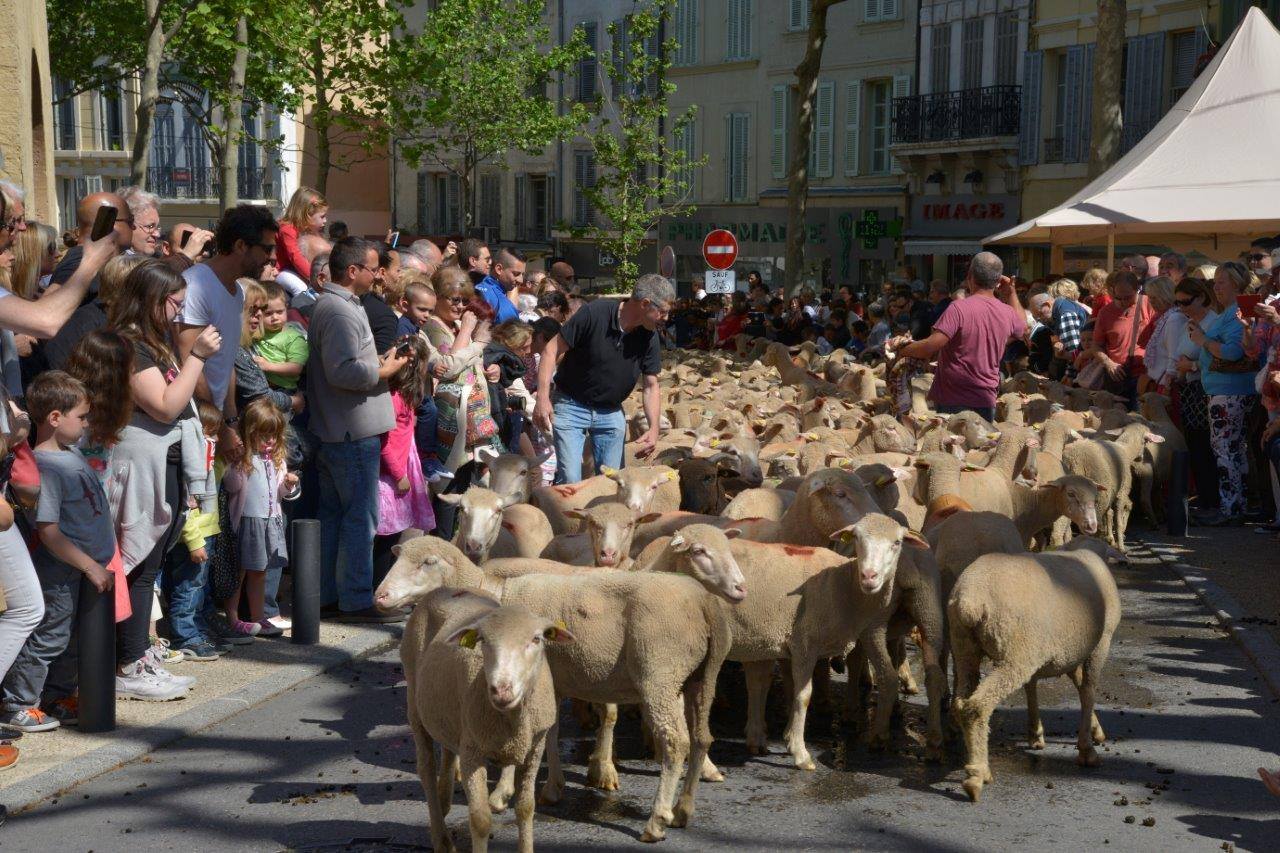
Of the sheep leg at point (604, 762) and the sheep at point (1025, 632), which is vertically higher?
the sheep at point (1025, 632)

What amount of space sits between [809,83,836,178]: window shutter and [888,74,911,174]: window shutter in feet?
5.44

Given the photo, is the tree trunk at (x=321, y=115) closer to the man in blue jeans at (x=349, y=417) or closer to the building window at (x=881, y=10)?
the building window at (x=881, y=10)

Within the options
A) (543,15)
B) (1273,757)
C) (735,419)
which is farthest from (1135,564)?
(543,15)

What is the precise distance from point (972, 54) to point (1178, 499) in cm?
2352

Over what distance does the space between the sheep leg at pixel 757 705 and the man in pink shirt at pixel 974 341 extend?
14.5ft

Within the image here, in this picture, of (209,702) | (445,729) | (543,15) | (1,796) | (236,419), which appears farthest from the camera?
(543,15)

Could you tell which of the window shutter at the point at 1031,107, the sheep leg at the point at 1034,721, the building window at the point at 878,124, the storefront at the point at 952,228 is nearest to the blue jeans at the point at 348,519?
the sheep leg at the point at 1034,721

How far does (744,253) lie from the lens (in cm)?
4144

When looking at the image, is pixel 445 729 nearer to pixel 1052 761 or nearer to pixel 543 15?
pixel 1052 761

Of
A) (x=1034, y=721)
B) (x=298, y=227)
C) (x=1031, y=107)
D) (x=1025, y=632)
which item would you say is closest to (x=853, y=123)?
(x=1031, y=107)

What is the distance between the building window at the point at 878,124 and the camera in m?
37.1

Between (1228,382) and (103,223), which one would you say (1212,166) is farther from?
(103,223)

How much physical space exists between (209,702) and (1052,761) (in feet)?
12.7

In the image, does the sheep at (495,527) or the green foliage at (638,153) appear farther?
the green foliage at (638,153)
